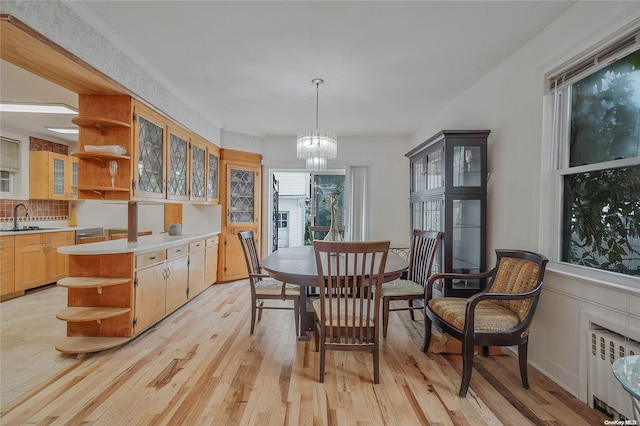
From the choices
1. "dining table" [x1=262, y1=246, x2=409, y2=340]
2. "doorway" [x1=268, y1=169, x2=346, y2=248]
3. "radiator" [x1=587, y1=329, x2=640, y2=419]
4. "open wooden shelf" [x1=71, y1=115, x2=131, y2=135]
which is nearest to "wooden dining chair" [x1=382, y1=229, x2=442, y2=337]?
"dining table" [x1=262, y1=246, x2=409, y2=340]

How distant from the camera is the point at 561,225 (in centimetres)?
231

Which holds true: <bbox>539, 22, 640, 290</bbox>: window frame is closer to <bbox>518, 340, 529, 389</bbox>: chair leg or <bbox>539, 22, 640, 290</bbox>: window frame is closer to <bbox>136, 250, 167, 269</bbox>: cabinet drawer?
<bbox>518, 340, 529, 389</bbox>: chair leg

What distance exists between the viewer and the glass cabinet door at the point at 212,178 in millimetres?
4805

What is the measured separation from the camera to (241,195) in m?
5.38

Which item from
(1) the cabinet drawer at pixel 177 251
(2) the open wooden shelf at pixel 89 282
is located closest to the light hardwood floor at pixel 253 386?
(2) the open wooden shelf at pixel 89 282

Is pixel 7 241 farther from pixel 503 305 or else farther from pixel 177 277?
pixel 503 305

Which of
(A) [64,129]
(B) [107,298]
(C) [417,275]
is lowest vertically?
(B) [107,298]

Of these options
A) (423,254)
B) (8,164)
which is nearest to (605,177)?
(423,254)

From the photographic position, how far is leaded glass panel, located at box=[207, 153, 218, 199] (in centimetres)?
486

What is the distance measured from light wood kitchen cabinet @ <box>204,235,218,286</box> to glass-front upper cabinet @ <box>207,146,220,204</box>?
2.09 feet

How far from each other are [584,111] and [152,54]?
3.45 meters

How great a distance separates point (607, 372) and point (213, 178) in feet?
16.0

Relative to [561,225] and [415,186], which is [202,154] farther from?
[561,225]

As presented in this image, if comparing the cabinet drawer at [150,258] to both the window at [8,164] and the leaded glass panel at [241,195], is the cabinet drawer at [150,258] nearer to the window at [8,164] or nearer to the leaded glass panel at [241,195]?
the leaded glass panel at [241,195]
